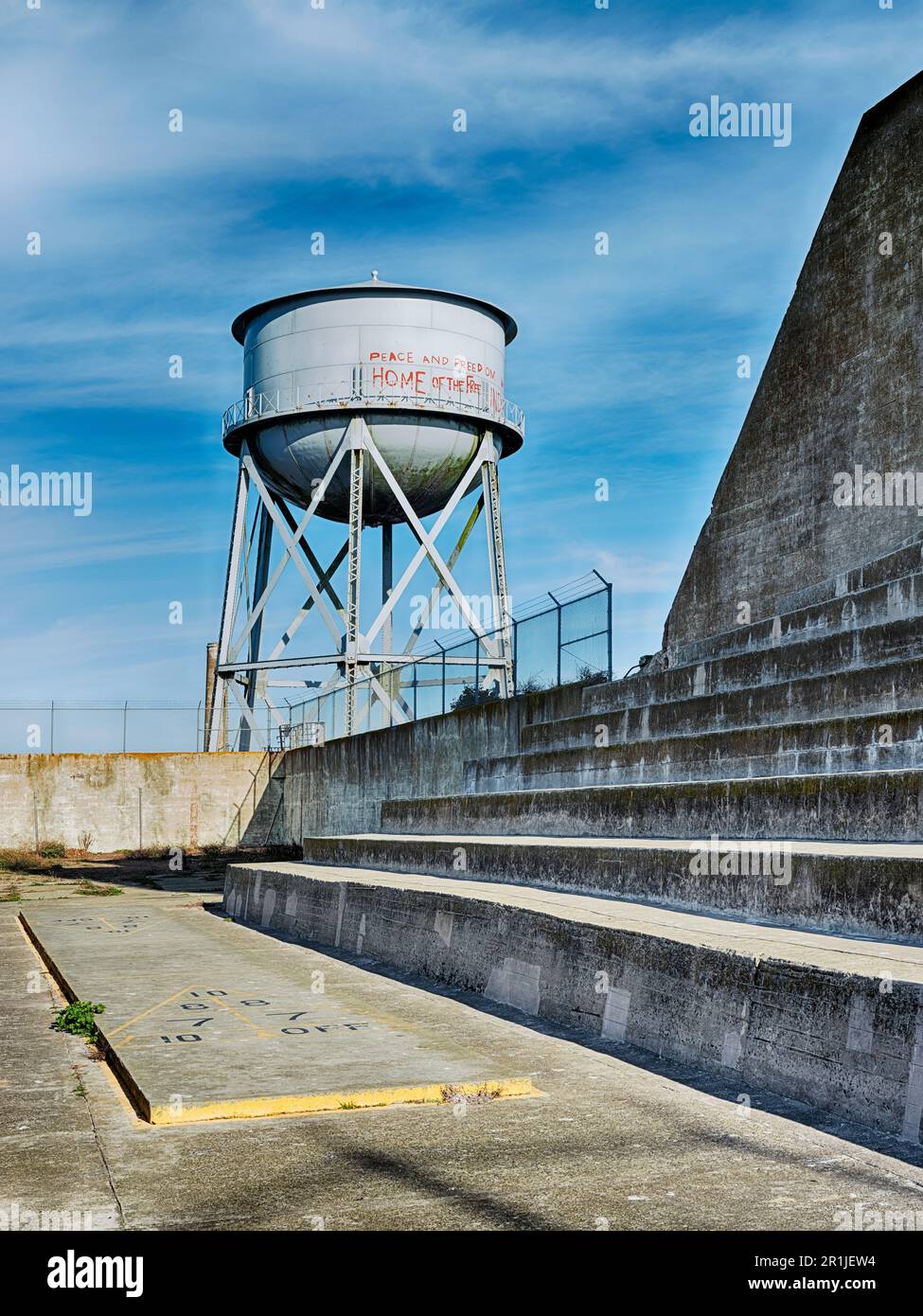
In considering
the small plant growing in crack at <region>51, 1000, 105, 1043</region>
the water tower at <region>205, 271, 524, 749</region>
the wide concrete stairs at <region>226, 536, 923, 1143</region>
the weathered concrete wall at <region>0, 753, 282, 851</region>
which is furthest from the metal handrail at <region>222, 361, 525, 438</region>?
the small plant growing in crack at <region>51, 1000, 105, 1043</region>

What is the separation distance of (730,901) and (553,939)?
49.1 inches

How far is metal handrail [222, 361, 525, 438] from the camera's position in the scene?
33.5 meters

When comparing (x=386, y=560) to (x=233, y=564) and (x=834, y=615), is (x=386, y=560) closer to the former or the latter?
(x=233, y=564)

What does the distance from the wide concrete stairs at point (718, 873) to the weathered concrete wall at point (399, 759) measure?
1378 mm

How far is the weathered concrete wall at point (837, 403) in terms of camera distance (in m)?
17.2

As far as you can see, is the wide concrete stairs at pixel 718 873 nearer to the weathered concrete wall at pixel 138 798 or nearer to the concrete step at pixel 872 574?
the concrete step at pixel 872 574

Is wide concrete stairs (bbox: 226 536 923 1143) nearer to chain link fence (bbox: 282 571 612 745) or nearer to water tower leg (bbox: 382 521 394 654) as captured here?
chain link fence (bbox: 282 571 612 745)

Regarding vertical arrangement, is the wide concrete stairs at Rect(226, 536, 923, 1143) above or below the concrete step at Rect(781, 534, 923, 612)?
below

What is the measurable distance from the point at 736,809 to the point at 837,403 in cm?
1032

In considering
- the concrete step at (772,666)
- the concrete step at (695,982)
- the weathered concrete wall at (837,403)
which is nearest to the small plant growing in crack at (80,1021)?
the concrete step at (695,982)

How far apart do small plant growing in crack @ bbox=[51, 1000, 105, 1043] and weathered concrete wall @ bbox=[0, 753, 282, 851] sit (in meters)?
28.1

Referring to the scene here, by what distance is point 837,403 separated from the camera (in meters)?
18.7
